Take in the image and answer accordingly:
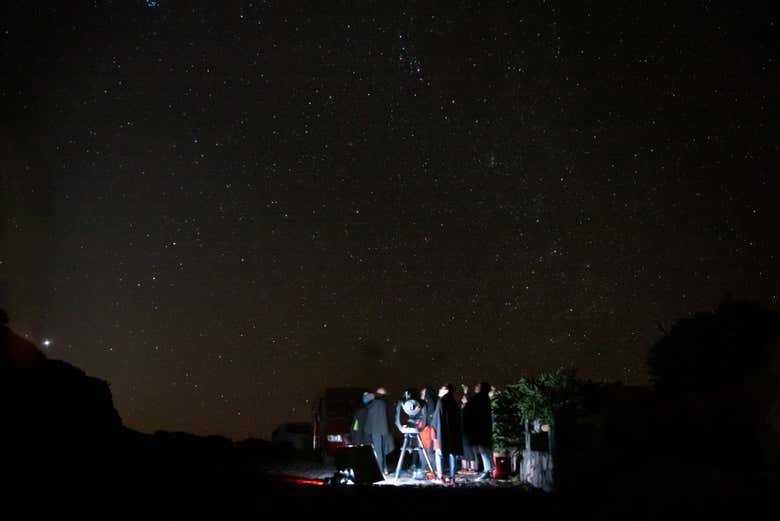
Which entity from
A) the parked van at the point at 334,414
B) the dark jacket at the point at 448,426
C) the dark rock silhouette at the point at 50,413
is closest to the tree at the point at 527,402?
the dark jacket at the point at 448,426

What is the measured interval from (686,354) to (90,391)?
599 inches

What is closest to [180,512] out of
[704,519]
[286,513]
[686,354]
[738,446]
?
[286,513]

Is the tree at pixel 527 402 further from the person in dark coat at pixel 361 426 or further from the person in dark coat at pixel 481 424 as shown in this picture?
the person in dark coat at pixel 361 426

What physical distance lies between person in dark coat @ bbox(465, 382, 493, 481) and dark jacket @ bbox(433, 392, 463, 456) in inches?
9.5

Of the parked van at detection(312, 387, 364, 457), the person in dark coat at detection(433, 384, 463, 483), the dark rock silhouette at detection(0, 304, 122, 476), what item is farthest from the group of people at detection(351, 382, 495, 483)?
the parked van at detection(312, 387, 364, 457)

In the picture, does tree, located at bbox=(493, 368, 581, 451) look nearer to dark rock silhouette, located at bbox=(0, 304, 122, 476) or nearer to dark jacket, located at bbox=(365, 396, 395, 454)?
dark jacket, located at bbox=(365, 396, 395, 454)

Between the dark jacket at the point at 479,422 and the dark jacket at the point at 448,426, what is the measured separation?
191 mm

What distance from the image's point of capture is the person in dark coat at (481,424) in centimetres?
1290

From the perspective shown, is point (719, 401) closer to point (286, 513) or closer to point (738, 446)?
point (738, 446)

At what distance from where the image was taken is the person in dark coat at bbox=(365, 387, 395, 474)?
14.1m

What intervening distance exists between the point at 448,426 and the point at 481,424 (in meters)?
0.61

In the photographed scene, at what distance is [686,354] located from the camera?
1543 cm

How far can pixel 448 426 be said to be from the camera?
12875 millimetres

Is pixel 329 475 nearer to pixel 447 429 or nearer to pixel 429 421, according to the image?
pixel 429 421
